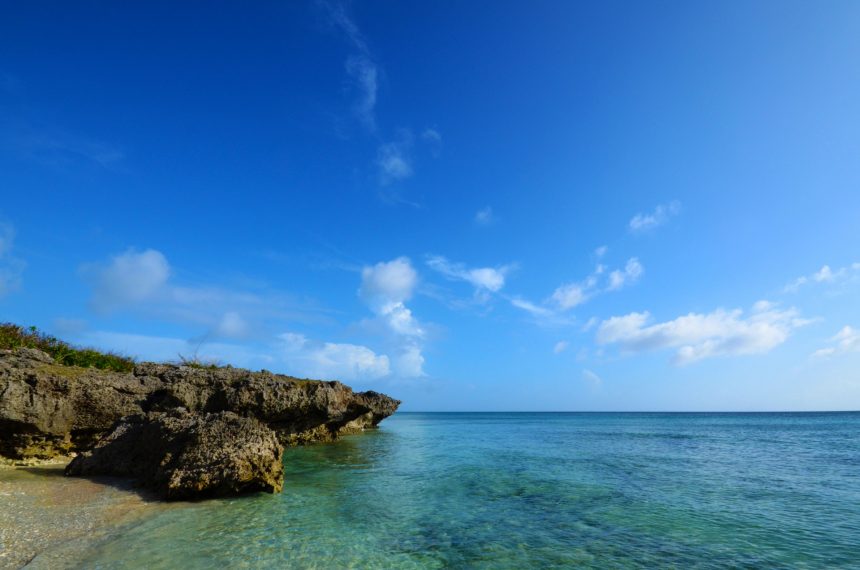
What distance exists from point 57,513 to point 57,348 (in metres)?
18.3

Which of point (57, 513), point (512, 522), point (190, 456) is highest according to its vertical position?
point (190, 456)

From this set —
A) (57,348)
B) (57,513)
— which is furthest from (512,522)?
(57,348)

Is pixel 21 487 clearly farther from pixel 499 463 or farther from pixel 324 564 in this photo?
pixel 499 463

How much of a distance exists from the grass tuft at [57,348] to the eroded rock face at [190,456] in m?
11.4

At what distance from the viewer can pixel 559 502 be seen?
509 inches

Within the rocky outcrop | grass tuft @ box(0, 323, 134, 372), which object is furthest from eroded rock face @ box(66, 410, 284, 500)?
grass tuft @ box(0, 323, 134, 372)

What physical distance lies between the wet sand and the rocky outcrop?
100 centimetres

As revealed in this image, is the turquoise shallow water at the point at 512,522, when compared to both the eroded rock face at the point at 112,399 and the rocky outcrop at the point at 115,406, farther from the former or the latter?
the eroded rock face at the point at 112,399

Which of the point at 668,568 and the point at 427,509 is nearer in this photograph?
the point at 668,568

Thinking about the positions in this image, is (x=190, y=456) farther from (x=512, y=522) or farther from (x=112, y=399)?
(x=512, y=522)

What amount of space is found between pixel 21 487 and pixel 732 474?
81.1 feet

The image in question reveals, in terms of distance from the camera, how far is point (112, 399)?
54.7 feet

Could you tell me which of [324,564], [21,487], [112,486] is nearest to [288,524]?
[324,564]

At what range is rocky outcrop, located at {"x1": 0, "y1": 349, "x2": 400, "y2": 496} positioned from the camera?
1353cm
